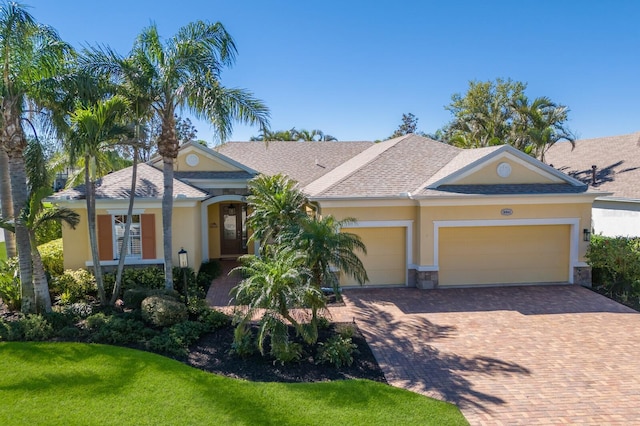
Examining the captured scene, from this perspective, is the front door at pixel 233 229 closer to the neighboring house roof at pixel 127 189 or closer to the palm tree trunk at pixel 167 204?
the neighboring house roof at pixel 127 189

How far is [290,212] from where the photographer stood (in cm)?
1347

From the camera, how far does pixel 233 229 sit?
65.9ft

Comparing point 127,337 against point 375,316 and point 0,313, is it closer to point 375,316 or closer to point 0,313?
point 0,313

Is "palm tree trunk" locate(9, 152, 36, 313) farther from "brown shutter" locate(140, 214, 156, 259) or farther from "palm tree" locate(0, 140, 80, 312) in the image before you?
"brown shutter" locate(140, 214, 156, 259)

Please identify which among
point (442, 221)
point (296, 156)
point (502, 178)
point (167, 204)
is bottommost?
point (442, 221)

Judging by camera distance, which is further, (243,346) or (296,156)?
(296,156)

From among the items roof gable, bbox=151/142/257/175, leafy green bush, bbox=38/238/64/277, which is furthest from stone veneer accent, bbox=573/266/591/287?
leafy green bush, bbox=38/238/64/277

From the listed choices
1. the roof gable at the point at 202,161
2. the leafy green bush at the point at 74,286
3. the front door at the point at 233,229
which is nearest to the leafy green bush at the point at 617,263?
the roof gable at the point at 202,161

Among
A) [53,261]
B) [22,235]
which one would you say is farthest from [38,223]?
[53,261]

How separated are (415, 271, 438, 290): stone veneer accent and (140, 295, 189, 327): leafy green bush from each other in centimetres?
782

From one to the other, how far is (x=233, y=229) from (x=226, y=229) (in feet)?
1.09

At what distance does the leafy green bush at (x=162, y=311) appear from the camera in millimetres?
10078

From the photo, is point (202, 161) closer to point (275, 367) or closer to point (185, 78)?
point (185, 78)

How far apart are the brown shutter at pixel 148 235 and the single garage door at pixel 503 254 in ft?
32.9
